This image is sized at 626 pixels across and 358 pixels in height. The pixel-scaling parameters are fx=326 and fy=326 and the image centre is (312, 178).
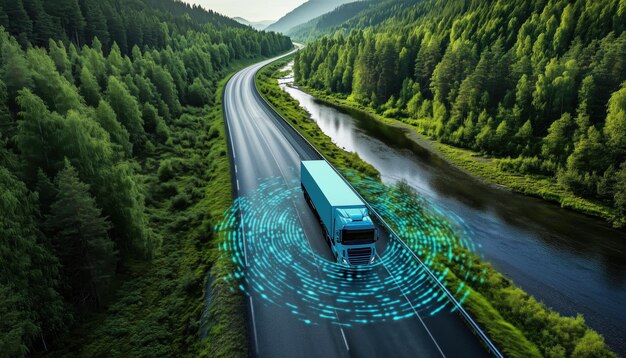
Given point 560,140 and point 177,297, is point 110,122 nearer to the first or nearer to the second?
point 177,297

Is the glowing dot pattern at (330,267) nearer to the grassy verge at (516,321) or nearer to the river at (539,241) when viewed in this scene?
the grassy verge at (516,321)

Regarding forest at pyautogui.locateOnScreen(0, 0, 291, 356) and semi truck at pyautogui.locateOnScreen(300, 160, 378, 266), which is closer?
forest at pyautogui.locateOnScreen(0, 0, 291, 356)

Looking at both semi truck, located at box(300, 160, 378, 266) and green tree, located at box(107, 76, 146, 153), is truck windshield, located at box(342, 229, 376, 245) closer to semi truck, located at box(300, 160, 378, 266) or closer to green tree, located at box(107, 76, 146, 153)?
semi truck, located at box(300, 160, 378, 266)

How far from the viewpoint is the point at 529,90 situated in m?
62.3

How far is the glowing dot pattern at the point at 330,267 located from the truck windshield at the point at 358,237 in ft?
9.53

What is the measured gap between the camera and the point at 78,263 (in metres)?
21.8

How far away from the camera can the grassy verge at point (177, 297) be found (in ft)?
64.7

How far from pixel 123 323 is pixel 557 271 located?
3804 cm

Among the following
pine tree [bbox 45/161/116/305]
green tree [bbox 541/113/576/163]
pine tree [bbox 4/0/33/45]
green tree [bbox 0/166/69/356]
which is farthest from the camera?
pine tree [bbox 4/0/33/45]

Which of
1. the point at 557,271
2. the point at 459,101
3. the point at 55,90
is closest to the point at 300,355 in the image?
the point at 557,271

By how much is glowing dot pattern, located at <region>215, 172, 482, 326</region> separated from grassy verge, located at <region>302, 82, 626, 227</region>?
63.8ft

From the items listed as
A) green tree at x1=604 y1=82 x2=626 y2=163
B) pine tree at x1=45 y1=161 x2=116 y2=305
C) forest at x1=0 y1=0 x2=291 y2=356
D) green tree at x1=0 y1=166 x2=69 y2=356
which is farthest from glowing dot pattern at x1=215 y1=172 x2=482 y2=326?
green tree at x1=604 y1=82 x2=626 y2=163

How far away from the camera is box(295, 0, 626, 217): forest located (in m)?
47.6

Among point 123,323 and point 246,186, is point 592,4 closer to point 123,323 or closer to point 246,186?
point 246,186
